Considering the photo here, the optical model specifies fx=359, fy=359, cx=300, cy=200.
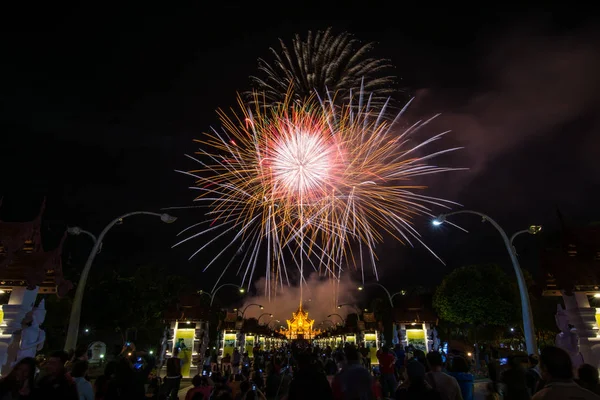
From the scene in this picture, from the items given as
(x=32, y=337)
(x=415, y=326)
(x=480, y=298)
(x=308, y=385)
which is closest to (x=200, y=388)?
(x=308, y=385)

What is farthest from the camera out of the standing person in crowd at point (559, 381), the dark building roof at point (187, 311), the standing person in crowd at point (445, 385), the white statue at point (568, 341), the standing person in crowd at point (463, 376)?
the dark building roof at point (187, 311)

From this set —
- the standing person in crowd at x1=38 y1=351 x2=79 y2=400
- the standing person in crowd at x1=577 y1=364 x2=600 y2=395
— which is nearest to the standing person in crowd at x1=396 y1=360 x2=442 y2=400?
the standing person in crowd at x1=577 y1=364 x2=600 y2=395

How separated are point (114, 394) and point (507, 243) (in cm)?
1714

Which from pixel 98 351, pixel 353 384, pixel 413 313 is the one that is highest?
pixel 413 313

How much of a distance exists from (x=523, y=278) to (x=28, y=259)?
854 inches

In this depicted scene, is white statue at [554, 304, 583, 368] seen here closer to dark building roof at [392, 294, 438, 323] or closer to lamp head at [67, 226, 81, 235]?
dark building roof at [392, 294, 438, 323]

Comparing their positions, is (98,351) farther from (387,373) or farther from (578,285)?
(578,285)

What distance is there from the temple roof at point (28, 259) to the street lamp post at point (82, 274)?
4.38ft

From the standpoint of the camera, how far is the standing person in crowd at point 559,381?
3625 millimetres

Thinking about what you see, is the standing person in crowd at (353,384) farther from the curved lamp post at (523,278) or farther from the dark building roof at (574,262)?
the dark building roof at (574,262)

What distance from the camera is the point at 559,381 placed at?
3.86 metres

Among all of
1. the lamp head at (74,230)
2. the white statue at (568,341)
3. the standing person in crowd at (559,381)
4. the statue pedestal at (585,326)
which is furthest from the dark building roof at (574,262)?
the lamp head at (74,230)

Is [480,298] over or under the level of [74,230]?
under

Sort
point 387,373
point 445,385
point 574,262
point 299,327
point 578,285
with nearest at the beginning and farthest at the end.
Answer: point 445,385
point 387,373
point 578,285
point 574,262
point 299,327
